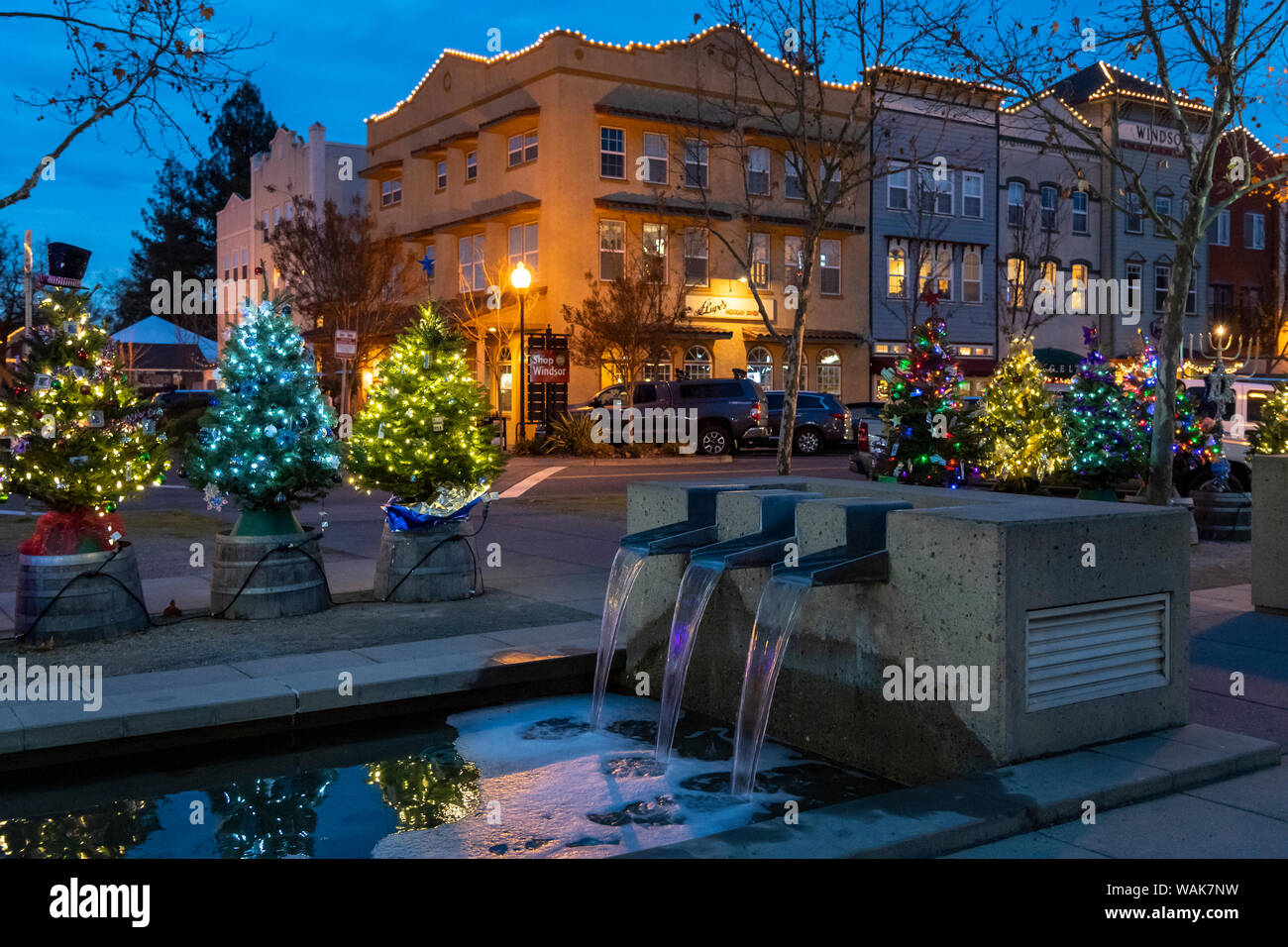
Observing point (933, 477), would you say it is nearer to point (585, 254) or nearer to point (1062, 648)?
point (1062, 648)

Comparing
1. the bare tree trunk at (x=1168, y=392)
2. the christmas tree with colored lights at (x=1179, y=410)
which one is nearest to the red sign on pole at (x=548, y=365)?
the christmas tree with colored lights at (x=1179, y=410)

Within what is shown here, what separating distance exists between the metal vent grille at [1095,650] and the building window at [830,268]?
118ft

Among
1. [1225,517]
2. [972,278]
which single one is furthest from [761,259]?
[1225,517]

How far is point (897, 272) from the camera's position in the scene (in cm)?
4238

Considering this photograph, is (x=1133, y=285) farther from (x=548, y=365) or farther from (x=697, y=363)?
(x=548, y=365)

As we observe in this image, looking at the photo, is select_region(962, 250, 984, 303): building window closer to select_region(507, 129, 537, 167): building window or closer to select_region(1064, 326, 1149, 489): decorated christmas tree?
select_region(507, 129, 537, 167): building window

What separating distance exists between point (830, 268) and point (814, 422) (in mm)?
8915

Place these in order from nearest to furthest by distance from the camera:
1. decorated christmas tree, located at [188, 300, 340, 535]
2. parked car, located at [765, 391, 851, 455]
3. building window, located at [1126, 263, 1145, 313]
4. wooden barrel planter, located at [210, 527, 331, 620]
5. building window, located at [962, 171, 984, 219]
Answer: wooden barrel planter, located at [210, 527, 331, 620] → decorated christmas tree, located at [188, 300, 340, 535] → parked car, located at [765, 391, 851, 455] → building window, located at [962, 171, 984, 219] → building window, located at [1126, 263, 1145, 313]

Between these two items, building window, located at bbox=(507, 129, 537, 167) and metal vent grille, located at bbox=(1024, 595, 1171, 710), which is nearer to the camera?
metal vent grille, located at bbox=(1024, 595, 1171, 710)

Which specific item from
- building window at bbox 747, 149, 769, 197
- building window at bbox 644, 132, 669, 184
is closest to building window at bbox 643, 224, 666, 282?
building window at bbox 644, 132, 669, 184

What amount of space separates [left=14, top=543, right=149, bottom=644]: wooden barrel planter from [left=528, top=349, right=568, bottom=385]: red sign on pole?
22.8m

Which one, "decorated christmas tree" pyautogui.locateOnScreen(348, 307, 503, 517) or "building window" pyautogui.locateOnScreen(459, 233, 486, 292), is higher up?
"building window" pyautogui.locateOnScreen(459, 233, 486, 292)

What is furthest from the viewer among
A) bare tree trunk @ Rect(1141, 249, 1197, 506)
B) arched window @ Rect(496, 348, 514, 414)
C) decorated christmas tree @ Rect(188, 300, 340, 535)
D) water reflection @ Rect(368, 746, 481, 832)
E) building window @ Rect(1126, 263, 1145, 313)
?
building window @ Rect(1126, 263, 1145, 313)

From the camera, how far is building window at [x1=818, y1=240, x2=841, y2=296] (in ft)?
134
